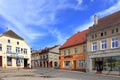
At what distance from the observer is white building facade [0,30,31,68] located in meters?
44.2

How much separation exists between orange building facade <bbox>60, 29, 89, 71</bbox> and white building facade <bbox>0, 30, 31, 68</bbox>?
9.72m

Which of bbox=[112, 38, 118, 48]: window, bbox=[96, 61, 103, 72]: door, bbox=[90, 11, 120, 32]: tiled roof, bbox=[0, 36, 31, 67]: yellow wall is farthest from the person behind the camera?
bbox=[0, 36, 31, 67]: yellow wall

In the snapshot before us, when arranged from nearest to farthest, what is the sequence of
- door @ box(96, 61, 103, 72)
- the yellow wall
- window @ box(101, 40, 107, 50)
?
window @ box(101, 40, 107, 50), door @ box(96, 61, 103, 72), the yellow wall

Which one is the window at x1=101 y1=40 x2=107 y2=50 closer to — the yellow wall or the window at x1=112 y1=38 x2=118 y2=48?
the window at x1=112 y1=38 x2=118 y2=48

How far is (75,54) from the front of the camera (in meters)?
44.4

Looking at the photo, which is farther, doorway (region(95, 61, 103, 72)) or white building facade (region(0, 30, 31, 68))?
white building facade (region(0, 30, 31, 68))

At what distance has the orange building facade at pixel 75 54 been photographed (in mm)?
41125

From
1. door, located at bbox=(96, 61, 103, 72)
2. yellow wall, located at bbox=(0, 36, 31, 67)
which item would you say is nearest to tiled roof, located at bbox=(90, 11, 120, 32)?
door, located at bbox=(96, 61, 103, 72)

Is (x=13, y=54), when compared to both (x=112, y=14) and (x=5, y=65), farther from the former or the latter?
(x=112, y=14)

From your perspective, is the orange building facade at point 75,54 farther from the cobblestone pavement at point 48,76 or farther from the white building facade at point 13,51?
the cobblestone pavement at point 48,76

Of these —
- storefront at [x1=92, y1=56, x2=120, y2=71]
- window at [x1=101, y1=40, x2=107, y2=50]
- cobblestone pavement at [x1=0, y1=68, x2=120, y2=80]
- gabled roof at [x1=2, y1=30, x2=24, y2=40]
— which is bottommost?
cobblestone pavement at [x1=0, y1=68, x2=120, y2=80]

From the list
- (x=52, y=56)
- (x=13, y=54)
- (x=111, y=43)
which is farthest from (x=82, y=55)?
(x=52, y=56)

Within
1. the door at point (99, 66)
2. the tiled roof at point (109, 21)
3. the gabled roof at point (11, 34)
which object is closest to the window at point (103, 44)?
the tiled roof at point (109, 21)

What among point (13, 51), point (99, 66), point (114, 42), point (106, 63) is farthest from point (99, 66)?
point (13, 51)
